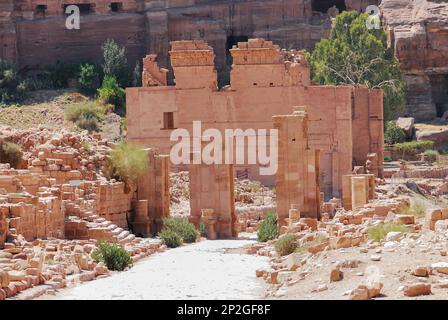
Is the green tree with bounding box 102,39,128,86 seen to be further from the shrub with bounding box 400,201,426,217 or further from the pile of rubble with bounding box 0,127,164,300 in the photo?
the shrub with bounding box 400,201,426,217

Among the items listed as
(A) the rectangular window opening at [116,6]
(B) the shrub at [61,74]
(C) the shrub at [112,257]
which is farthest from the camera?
(A) the rectangular window opening at [116,6]

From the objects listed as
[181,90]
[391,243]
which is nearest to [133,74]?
[181,90]

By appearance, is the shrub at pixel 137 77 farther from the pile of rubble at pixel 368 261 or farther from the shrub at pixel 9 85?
the pile of rubble at pixel 368 261

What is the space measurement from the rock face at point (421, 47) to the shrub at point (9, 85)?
50.7 feet

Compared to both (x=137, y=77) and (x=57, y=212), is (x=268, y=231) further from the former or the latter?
(x=137, y=77)

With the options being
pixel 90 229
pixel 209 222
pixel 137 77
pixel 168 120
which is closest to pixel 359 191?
pixel 209 222

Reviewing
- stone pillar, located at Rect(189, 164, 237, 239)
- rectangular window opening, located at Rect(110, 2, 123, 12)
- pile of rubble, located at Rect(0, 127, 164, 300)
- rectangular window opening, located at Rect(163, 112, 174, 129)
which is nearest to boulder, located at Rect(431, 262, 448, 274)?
pile of rubble, located at Rect(0, 127, 164, 300)

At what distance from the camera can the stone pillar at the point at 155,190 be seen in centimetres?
3859

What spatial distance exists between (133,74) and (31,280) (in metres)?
39.9

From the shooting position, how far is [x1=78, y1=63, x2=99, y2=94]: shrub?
63188mm

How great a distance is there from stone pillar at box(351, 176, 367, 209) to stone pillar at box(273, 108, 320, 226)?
90cm

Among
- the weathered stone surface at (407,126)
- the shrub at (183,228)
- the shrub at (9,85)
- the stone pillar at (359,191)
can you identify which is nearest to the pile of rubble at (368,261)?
the stone pillar at (359,191)

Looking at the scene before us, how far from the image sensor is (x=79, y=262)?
27906mm

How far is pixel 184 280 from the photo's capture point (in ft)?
85.4
